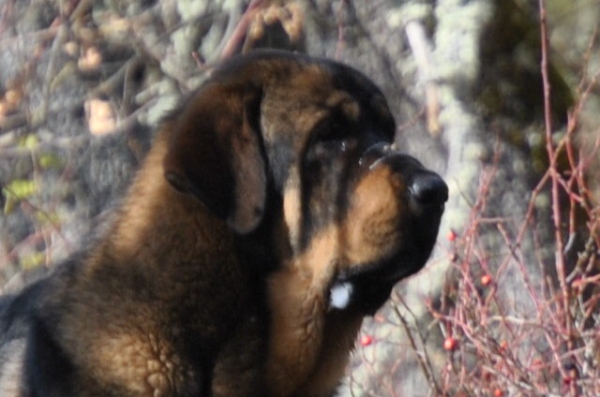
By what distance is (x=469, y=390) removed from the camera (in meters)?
6.28

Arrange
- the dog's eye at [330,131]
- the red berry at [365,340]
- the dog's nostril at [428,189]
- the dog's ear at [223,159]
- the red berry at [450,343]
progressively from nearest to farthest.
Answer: the dog's ear at [223,159]
the dog's nostril at [428,189]
the dog's eye at [330,131]
the red berry at [450,343]
the red berry at [365,340]

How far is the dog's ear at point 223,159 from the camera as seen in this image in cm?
413

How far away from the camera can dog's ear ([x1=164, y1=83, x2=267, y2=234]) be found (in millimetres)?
4133

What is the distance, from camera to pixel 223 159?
13.7 ft

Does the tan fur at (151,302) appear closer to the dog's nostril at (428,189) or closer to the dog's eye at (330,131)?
the dog's eye at (330,131)

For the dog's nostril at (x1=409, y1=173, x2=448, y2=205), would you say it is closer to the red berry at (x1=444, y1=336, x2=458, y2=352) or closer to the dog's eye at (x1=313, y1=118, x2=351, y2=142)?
the dog's eye at (x1=313, y1=118, x2=351, y2=142)

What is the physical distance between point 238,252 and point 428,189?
0.59 metres

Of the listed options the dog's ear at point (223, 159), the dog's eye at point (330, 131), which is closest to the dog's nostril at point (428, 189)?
the dog's eye at point (330, 131)

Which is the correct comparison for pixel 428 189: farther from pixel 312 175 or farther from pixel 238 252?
pixel 238 252

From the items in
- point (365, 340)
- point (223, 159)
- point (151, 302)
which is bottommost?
point (365, 340)

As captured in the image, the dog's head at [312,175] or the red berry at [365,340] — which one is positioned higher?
the dog's head at [312,175]

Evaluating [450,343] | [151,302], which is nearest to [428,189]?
[151,302]

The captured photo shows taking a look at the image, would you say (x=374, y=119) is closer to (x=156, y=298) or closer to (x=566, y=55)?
(x=156, y=298)

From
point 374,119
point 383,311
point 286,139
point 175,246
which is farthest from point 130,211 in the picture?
point 383,311
